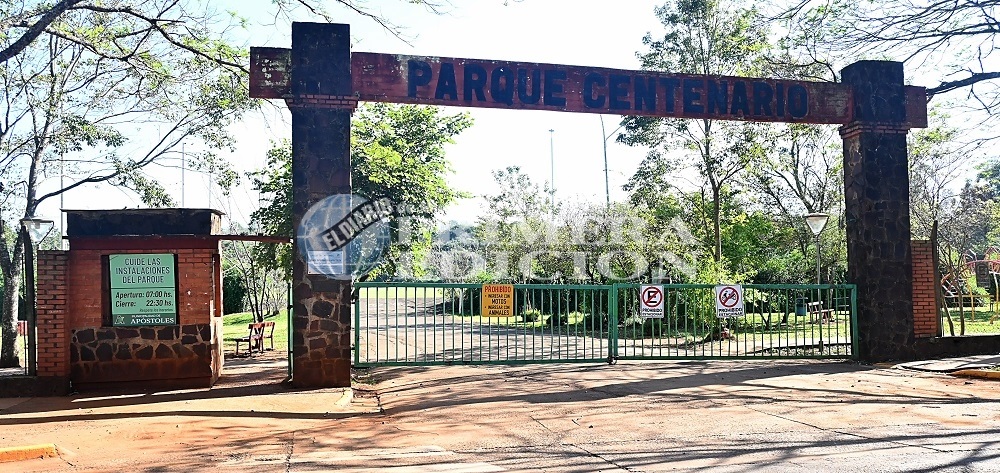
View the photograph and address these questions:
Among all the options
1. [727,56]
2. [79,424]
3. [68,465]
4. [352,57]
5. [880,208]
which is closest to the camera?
[68,465]

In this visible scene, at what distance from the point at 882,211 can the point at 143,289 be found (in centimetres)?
1268

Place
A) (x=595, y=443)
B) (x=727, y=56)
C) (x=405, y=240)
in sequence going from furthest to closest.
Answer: (x=727, y=56)
(x=405, y=240)
(x=595, y=443)

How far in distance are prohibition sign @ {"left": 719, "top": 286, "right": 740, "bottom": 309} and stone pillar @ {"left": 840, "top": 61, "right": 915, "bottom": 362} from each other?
2376mm

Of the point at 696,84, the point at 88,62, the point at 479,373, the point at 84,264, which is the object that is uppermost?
the point at 88,62

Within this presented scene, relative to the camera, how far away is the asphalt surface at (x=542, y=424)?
7.07 metres

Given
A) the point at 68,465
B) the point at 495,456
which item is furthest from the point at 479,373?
the point at 68,465

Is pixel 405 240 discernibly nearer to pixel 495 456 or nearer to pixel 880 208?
pixel 880 208

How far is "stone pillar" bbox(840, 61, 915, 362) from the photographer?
1447 cm

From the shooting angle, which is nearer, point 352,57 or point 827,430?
point 827,430

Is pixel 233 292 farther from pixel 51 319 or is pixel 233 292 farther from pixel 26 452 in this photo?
pixel 26 452

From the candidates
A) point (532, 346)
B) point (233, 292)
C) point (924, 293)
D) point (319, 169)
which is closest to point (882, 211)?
point (924, 293)

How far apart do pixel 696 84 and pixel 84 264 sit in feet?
33.5

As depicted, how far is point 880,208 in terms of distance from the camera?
14.6 metres

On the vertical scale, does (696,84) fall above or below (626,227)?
above
